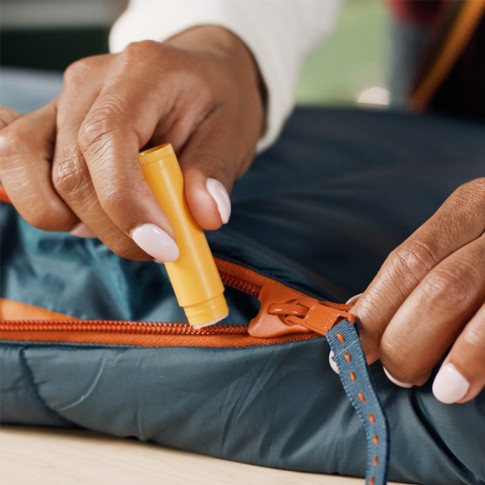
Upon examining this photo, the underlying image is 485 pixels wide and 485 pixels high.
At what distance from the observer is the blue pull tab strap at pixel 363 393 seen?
0.35 meters

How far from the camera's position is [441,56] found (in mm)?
985

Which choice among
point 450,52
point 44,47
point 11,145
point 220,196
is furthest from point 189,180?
point 44,47

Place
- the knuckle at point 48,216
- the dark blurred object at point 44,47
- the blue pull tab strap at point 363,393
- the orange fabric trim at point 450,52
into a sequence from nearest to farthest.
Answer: the blue pull tab strap at point 363,393
the knuckle at point 48,216
the orange fabric trim at point 450,52
the dark blurred object at point 44,47

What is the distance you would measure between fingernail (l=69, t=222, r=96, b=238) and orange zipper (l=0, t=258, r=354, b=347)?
0.17 ft

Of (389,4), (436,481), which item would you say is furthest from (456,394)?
(389,4)

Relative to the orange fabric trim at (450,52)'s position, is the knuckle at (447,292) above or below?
above

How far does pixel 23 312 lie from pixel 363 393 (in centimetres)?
23

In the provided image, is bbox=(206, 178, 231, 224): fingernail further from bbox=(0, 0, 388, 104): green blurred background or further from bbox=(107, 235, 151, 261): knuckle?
bbox=(0, 0, 388, 104): green blurred background

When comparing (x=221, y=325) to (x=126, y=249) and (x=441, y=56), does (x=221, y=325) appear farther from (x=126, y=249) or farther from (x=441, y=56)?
(x=441, y=56)

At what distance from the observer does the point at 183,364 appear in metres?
0.44

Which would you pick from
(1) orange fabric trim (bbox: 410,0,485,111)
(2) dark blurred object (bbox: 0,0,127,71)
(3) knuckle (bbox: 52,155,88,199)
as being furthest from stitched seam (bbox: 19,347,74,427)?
(2) dark blurred object (bbox: 0,0,127,71)

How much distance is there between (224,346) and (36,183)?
0.15 m

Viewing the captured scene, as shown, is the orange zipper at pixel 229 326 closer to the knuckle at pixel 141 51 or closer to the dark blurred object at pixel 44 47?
the knuckle at pixel 141 51

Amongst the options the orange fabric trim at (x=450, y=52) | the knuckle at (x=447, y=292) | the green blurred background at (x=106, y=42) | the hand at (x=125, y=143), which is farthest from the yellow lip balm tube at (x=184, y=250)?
the green blurred background at (x=106, y=42)
